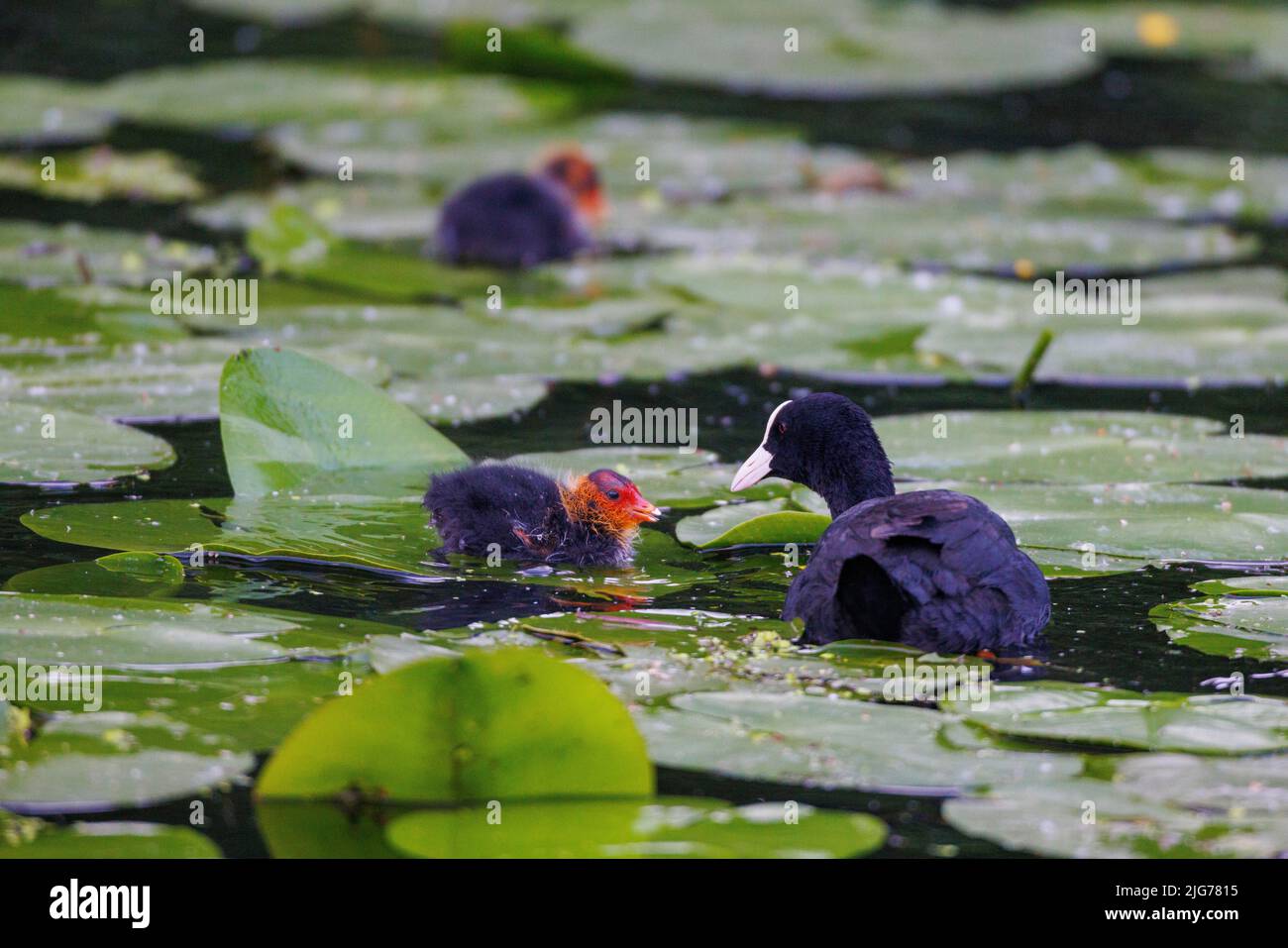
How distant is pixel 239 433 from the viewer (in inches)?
211

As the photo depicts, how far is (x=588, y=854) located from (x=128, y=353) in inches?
167

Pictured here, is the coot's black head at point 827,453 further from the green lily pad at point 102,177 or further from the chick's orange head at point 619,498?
the green lily pad at point 102,177

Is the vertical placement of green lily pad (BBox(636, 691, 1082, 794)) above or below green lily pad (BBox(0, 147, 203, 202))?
below

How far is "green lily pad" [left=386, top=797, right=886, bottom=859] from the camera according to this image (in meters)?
3.12

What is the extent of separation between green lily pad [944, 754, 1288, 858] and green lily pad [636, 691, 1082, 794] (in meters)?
0.10

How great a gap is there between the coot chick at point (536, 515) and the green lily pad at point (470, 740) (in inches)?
60.1

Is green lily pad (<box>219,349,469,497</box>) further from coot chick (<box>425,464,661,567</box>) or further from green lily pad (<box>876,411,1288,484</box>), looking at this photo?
green lily pad (<box>876,411,1288,484</box>)

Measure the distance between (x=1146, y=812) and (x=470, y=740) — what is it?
1263 millimetres

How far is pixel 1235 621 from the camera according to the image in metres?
4.36

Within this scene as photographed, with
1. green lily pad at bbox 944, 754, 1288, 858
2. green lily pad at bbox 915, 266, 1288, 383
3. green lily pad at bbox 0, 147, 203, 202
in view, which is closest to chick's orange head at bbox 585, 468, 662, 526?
green lily pad at bbox 944, 754, 1288, 858

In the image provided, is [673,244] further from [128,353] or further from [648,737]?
[648,737]

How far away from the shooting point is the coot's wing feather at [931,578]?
4145 millimetres
